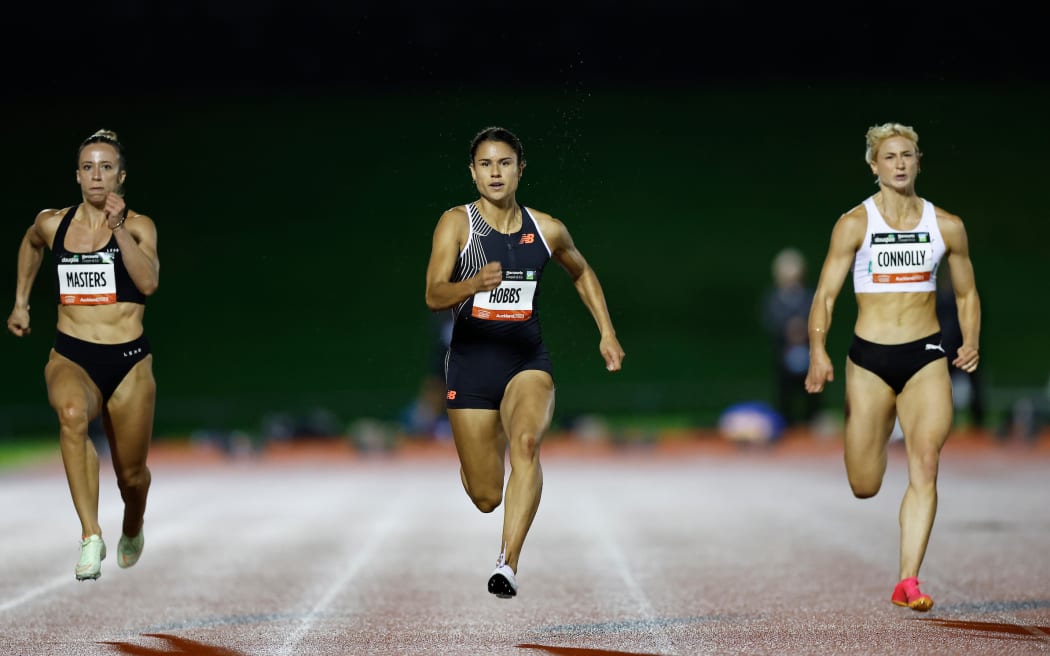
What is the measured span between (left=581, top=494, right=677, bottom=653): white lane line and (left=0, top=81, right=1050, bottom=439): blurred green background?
43.2 ft

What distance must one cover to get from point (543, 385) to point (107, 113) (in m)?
31.1

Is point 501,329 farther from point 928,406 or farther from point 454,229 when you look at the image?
point 928,406

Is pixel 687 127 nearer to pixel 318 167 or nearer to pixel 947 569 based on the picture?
pixel 318 167

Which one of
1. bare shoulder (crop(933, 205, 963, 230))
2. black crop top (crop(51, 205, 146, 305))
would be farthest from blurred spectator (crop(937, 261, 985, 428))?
black crop top (crop(51, 205, 146, 305))

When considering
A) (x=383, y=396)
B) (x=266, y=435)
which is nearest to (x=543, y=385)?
(x=266, y=435)

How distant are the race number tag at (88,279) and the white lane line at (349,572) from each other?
2143mm

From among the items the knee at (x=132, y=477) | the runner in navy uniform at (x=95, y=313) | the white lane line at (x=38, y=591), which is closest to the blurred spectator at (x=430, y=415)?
the white lane line at (x=38, y=591)

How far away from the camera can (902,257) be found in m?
8.16

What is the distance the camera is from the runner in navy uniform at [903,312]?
816 cm

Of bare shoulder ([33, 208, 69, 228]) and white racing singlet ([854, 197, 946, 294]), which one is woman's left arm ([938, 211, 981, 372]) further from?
bare shoulder ([33, 208, 69, 228])

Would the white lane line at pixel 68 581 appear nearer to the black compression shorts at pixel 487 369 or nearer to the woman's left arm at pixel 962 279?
the black compression shorts at pixel 487 369

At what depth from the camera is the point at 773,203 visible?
35688mm

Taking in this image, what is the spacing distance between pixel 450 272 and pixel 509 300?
38cm

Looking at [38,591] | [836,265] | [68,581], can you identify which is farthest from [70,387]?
[836,265]
